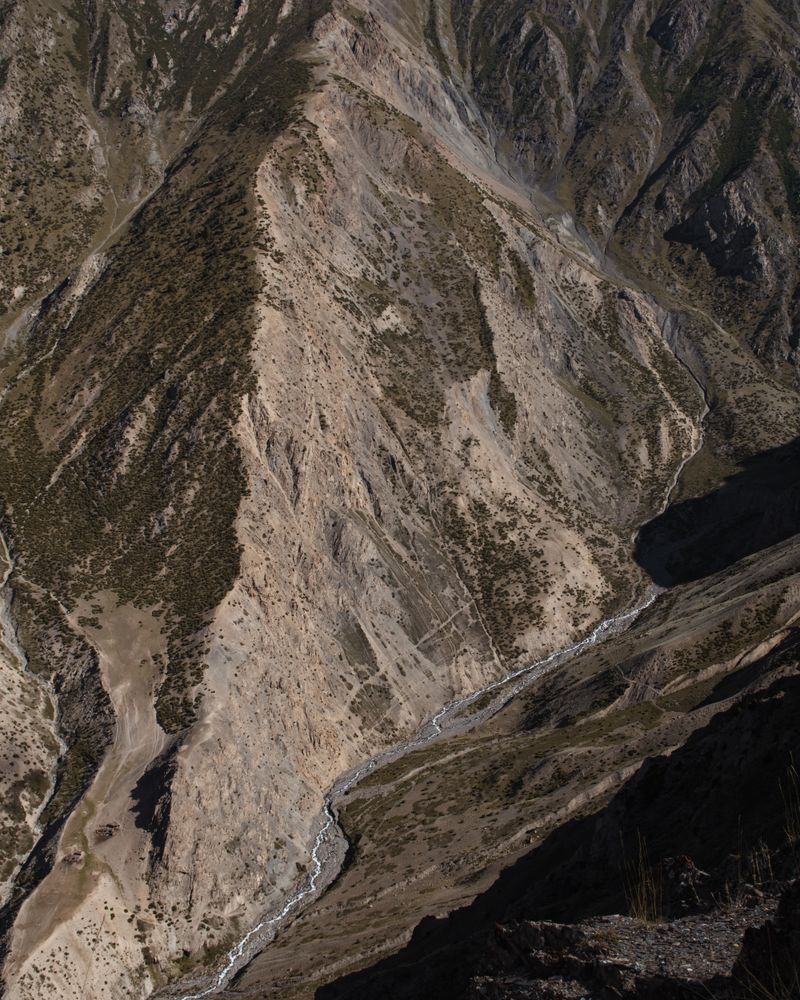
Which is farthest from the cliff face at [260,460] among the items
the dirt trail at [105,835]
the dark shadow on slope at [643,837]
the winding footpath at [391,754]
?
→ the dark shadow on slope at [643,837]

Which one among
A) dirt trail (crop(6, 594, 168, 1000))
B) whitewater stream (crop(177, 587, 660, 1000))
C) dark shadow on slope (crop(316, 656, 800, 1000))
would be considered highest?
dirt trail (crop(6, 594, 168, 1000))

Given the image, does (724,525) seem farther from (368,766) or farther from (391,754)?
(368,766)

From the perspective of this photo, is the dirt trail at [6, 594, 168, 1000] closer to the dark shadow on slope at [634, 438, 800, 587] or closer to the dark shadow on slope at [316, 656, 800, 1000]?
the dark shadow on slope at [316, 656, 800, 1000]

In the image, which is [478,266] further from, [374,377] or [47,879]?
[47,879]

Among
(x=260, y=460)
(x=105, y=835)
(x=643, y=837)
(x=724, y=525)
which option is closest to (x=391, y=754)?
(x=260, y=460)

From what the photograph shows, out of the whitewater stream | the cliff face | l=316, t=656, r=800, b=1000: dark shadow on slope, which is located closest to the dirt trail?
the cliff face

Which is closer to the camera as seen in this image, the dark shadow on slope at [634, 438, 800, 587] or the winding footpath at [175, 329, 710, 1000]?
the winding footpath at [175, 329, 710, 1000]

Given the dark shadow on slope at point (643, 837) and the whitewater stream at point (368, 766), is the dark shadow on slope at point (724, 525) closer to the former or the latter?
the whitewater stream at point (368, 766)
